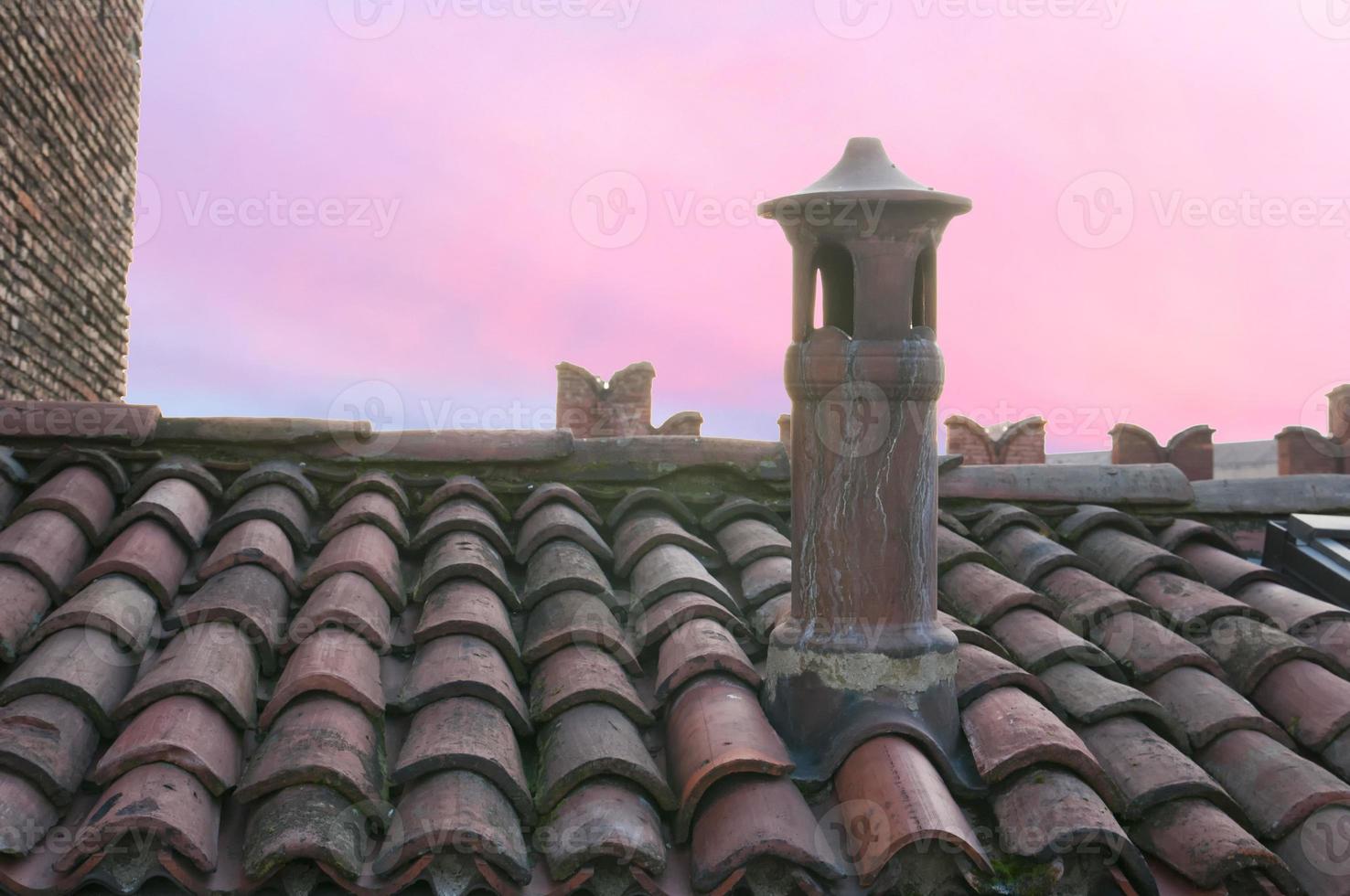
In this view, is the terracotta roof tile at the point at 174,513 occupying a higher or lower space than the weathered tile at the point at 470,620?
higher

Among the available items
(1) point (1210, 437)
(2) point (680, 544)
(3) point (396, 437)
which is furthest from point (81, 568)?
(1) point (1210, 437)

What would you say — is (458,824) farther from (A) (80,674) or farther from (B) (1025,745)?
(B) (1025,745)

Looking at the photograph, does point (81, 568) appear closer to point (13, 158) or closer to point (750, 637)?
point (750, 637)

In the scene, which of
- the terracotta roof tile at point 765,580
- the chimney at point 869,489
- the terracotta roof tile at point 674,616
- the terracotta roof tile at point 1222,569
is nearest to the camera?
the chimney at point 869,489

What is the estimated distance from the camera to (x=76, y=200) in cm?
881

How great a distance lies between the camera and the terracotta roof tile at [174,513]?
3629mm

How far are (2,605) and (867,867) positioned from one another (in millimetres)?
2376

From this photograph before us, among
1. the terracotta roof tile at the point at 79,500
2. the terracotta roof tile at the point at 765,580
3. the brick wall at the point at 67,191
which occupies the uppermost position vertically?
the brick wall at the point at 67,191

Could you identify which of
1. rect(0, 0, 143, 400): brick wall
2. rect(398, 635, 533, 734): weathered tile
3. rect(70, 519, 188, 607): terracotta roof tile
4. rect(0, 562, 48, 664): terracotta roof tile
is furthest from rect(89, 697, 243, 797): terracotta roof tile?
rect(0, 0, 143, 400): brick wall

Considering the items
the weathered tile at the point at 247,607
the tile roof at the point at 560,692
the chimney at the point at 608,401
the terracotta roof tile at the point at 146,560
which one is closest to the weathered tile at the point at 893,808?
the tile roof at the point at 560,692

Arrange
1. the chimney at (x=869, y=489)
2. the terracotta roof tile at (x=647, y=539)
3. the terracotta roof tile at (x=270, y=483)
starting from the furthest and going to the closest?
the terracotta roof tile at (x=270, y=483), the terracotta roof tile at (x=647, y=539), the chimney at (x=869, y=489)

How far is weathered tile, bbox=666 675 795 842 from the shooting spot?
8.61 feet

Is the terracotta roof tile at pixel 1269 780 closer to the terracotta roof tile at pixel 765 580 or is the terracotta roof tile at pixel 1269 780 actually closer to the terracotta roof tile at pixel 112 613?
the terracotta roof tile at pixel 765 580

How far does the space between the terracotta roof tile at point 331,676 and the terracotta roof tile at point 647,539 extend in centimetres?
96
